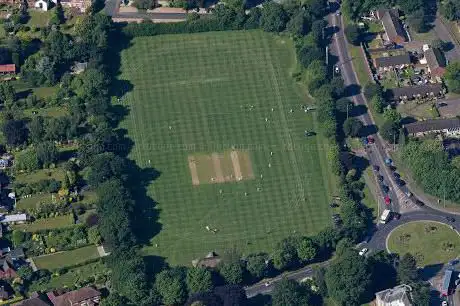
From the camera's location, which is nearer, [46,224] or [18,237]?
[18,237]

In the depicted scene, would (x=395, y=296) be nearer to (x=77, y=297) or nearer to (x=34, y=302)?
(x=77, y=297)

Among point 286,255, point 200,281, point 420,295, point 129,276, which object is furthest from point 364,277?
point 129,276

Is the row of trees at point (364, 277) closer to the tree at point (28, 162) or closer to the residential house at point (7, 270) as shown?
the residential house at point (7, 270)

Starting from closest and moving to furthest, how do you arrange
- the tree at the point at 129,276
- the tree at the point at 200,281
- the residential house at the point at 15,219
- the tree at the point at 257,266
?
the tree at the point at 129,276, the tree at the point at 200,281, the tree at the point at 257,266, the residential house at the point at 15,219

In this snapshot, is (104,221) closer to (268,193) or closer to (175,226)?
(175,226)

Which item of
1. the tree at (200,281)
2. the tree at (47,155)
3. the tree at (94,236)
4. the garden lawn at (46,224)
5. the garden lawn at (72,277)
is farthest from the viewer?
the tree at (47,155)

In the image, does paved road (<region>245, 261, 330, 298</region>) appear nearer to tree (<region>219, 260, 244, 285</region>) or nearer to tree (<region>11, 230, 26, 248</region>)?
tree (<region>219, 260, 244, 285</region>)

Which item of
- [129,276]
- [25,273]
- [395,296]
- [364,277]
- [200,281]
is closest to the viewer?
[395,296]

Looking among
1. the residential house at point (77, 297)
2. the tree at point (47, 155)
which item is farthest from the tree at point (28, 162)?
the residential house at point (77, 297)
